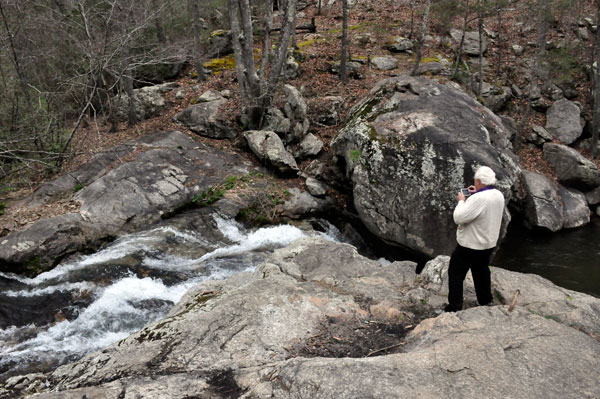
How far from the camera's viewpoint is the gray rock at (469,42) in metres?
20.8

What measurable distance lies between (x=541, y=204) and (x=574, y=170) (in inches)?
118

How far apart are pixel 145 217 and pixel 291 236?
13.5 ft

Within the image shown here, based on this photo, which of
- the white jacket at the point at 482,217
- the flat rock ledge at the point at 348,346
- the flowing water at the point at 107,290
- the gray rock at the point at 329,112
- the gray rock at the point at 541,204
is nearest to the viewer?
the flat rock ledge at the point at 348,346

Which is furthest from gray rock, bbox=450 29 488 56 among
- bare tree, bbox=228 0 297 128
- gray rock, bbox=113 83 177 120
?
gray rock, bbox=113 83 177 120

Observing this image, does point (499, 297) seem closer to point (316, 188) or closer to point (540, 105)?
point (316, 188)

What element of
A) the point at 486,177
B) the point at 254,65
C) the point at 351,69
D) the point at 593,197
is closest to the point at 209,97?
the point at 254,65

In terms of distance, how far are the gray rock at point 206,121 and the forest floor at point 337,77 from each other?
0.33 metres

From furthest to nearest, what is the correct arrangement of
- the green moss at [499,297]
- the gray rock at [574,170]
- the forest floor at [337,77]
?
the gray rock at [574,170], the forest floor at [337,77], the green moss at [499,297]

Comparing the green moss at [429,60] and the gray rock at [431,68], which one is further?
the green moss at [429,60]

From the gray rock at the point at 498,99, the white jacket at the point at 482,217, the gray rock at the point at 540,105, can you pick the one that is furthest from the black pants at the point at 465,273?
the gray rock at the point at 540,105

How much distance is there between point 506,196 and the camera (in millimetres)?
9945

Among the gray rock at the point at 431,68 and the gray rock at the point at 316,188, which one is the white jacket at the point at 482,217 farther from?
the gray rock at the point at 431,68

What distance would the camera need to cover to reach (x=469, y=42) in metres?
21.4

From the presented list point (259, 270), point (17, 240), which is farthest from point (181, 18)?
point (259, 270)
